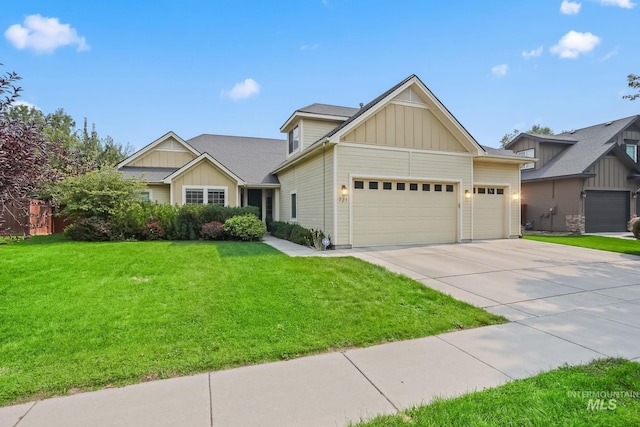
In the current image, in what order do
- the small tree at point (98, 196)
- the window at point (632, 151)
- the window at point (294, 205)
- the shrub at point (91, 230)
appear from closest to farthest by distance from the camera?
the small tree at point (98, 196) < the shrub at point (91, 230) < the window at point (294, 205) < the window at point (632, 151)

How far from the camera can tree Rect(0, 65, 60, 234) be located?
8.18 ft

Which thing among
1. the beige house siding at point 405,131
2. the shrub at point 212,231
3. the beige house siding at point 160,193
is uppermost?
the beige house siding at point 405,131

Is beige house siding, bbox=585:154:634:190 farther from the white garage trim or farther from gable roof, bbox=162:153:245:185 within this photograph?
gable roof, bbox=162:153:245:185

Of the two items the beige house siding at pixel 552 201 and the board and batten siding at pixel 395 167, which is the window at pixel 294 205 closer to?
the board and batten siding at pixel 395 167

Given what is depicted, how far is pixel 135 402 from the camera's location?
2.69 meters

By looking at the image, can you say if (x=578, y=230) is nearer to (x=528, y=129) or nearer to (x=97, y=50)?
(x=97, y=50)

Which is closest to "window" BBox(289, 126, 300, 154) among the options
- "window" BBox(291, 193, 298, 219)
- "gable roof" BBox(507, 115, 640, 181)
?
"window" BBox(291, 193, 298, 219)

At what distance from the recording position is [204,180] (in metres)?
15.4

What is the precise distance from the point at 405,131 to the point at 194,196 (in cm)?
1036

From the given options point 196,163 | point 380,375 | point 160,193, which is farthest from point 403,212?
point 160,193

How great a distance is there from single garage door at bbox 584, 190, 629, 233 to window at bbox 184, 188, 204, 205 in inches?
842

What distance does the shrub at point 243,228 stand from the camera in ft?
42.1

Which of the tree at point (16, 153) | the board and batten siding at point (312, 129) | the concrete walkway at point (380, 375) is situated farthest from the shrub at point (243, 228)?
the tree at point (16, 153)

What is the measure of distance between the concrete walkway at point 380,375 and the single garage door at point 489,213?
835 cm
